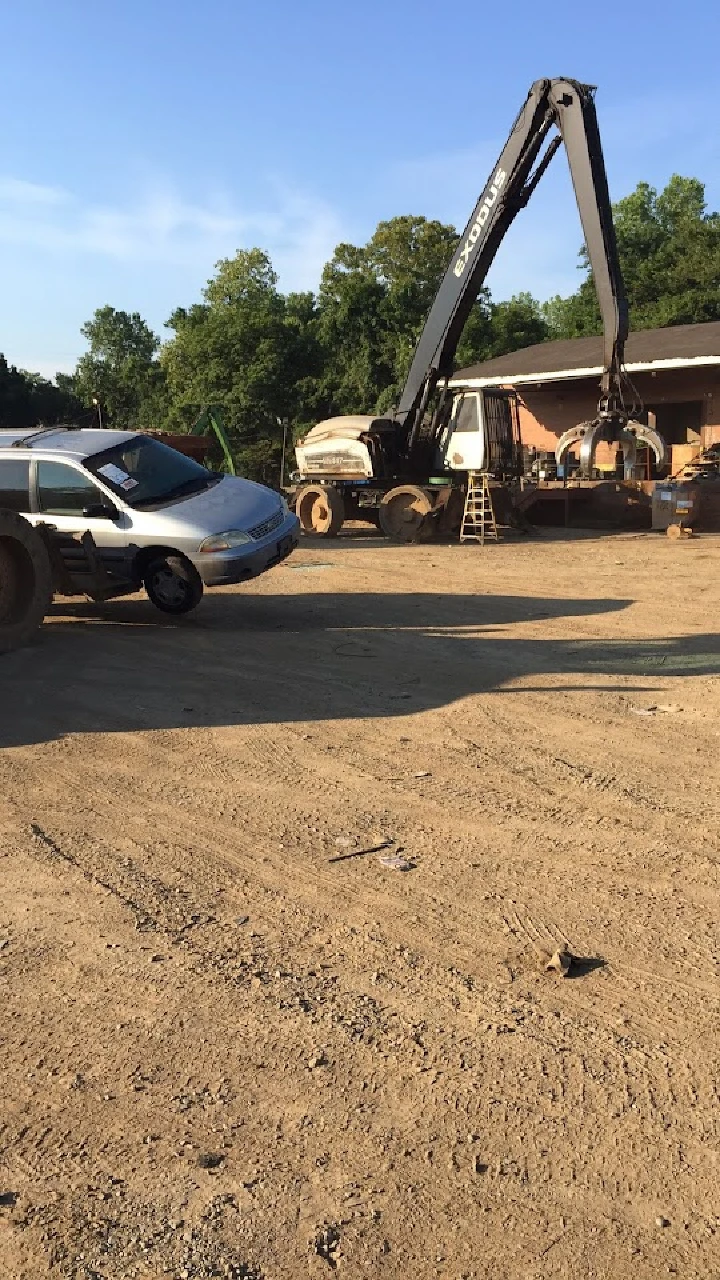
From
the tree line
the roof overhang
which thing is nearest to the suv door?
the roof overhang

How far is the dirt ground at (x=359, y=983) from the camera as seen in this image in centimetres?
251

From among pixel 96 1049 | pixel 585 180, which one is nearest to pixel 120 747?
pixel 96 1049

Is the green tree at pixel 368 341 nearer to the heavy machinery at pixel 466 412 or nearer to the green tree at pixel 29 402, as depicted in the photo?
the green tree at pixel 29 402

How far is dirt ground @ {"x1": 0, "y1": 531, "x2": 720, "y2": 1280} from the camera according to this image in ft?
8.25

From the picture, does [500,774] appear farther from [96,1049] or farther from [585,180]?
[585,180]

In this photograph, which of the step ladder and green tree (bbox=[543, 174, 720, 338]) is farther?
green tree (bbox=[543, 174, 720, 338])

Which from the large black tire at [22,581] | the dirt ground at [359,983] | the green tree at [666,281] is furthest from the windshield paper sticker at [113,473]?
the green tree at [666,281]

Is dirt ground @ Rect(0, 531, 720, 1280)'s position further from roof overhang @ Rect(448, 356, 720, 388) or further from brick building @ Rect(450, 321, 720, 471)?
brick building @ Rect(450, 321, 720, 471)

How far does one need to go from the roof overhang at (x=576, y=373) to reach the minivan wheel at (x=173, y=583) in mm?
14212

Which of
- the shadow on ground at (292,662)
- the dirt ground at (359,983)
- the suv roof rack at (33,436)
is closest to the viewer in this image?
the dirt ground at (359,983)

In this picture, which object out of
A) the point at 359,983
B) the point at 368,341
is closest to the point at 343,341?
the point at 368,341

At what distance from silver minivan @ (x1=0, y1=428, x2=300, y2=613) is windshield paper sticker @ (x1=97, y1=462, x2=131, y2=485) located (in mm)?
11

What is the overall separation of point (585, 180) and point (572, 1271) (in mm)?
18851

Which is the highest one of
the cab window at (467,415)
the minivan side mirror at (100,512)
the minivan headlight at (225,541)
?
the cab window at (467,415)
